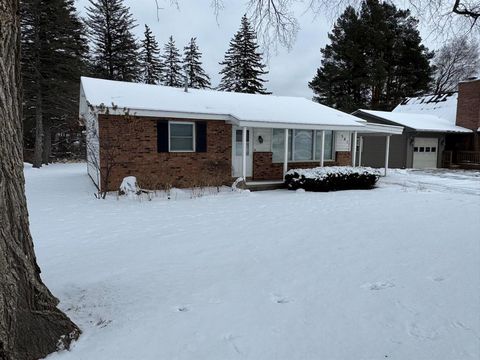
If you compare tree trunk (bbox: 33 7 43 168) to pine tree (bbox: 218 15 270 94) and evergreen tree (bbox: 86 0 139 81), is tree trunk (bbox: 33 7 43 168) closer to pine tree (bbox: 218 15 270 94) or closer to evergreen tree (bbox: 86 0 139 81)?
evergreen tree (bbox: 86 0 139 81)

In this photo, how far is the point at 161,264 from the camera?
14.7 ft

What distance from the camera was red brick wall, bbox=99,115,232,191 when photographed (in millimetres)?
10430

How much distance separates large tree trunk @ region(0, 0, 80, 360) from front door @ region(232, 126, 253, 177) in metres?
10.3

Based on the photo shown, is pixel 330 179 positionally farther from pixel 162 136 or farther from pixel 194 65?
pixel 194 65

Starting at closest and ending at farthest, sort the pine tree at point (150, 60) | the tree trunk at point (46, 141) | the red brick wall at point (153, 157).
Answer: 1. the red brick wall at point (153, 157)
2. the tree trunk at point (46, 141)
3. the pine tree at point (150, 60)

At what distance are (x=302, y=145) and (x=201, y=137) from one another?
4606 mm

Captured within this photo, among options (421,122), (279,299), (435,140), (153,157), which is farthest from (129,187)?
(435,140)

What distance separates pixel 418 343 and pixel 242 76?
35.3m

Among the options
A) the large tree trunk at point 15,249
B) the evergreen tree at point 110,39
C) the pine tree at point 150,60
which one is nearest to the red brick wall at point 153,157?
the large tree trunk at point 15,249

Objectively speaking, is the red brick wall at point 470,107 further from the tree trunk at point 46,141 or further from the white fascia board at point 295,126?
the tree trunk at point 46,141

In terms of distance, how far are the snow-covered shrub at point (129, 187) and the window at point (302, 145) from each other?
19.6 ft

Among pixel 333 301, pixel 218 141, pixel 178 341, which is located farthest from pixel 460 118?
pixel 178 341

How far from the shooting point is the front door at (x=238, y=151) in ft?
42.0

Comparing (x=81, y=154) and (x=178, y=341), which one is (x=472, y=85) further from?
(x=81, y=154)
